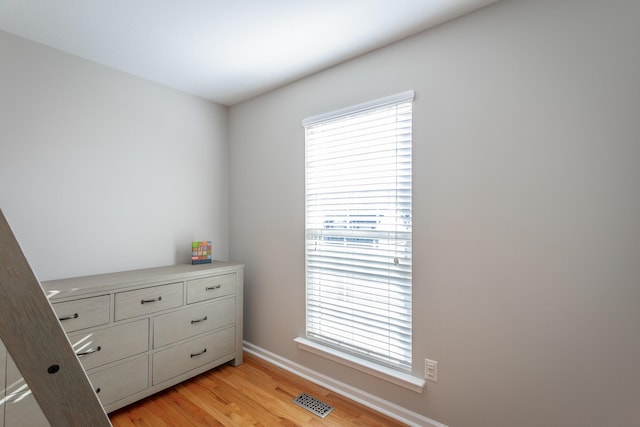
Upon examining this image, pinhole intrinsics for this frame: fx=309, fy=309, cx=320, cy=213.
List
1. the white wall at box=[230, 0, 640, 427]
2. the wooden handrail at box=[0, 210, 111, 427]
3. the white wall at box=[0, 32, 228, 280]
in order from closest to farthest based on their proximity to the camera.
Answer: the wooden handrail at box=[0, 210, 111, 427] → the white wall at box=[230, 0, 640, 427] → the white wall at box=[0, 32, 228, 280]

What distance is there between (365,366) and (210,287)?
1.38 metres

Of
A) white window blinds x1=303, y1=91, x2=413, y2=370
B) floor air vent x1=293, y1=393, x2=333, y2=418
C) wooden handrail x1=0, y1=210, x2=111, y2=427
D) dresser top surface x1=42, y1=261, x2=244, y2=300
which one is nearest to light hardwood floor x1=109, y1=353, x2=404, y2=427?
floor air vent x1=293, y1=393, x2=333, y2=418

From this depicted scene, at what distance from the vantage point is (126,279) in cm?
215

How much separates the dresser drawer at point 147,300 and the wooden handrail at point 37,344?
189 centimetres

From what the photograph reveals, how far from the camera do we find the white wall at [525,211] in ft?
4.67

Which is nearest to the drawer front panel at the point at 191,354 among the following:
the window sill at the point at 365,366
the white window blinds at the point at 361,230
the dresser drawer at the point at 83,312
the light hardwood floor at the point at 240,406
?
the light hardwood floor at the point at 240,406

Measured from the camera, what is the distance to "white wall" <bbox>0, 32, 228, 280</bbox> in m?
2.06

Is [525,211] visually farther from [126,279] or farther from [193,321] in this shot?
[126,279]

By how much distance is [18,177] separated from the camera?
6.69ft

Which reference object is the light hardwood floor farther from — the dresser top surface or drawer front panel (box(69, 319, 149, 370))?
the dresser top surface

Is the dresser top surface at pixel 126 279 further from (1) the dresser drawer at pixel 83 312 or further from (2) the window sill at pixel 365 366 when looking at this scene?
(2) the window sill at pixel 365 366

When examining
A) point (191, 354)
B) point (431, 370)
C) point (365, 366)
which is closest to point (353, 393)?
point (365, 366)

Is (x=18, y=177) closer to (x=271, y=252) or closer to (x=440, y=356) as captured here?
(x=271, y=252)

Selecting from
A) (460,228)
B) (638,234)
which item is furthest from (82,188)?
(638,234)
